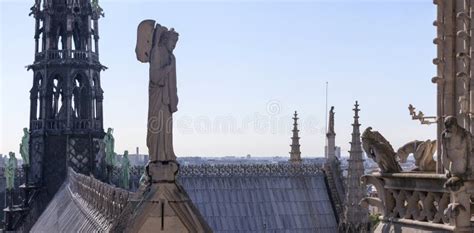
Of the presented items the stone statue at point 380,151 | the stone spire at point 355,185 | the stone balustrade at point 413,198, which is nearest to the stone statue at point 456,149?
the stone balustrade at point 413,198

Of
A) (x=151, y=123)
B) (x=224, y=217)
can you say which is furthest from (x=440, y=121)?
(x=224, y=217)

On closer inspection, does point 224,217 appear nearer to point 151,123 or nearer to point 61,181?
point 61,181

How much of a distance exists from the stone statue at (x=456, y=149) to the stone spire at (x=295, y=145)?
137 ft

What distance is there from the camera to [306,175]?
170 ft

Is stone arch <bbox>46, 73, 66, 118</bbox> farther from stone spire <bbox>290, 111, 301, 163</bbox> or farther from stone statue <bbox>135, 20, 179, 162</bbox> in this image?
stone statue <bbox>135, 20, 179, 162</bbox>

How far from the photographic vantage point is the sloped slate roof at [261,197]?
157 ft

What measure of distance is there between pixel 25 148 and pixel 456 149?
38399mm

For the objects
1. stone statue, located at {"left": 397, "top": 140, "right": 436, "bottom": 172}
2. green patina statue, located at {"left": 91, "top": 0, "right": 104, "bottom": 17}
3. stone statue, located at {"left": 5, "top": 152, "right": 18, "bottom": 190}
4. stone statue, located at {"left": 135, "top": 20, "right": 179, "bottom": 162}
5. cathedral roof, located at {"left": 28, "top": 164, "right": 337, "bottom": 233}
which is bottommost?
cathedral roof, located at {"left": 28, "top": 164, "right": 337, "bottom": 233}

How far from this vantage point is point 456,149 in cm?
809

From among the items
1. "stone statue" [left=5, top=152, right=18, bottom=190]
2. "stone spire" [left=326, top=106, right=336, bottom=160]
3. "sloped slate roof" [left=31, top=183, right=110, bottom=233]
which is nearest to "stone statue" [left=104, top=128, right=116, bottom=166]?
"stone statue" [left=5, top=152, right=18, bottom=190]

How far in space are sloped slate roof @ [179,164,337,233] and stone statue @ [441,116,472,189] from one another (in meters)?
38.9

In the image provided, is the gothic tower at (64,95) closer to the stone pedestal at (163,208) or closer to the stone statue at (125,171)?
the stone statue at (125,171)

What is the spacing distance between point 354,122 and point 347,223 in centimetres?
488

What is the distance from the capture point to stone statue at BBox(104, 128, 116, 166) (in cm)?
4300
